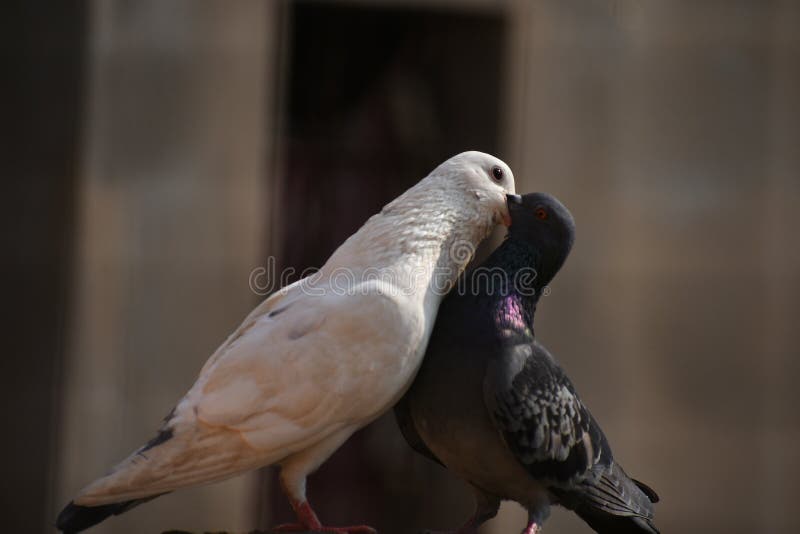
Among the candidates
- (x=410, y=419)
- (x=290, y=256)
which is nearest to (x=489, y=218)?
(x=410, y=419)

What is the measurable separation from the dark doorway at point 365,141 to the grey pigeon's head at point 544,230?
12.9 feet

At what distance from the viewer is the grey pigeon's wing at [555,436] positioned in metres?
2.55

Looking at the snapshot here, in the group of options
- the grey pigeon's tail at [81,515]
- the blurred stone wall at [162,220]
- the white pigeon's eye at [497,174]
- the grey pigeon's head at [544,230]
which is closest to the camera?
the grey pigeon's tail at [81,515]

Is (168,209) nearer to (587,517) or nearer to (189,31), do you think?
(189,31)

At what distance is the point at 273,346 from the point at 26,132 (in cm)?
431

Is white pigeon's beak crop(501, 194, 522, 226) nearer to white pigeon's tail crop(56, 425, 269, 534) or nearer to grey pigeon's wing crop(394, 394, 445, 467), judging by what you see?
grey pigeon's wing crop(394, 394, 445, 467)

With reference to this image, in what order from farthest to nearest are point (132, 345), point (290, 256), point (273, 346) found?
point (290, 256) → point (132, 345) → point (273, 346)

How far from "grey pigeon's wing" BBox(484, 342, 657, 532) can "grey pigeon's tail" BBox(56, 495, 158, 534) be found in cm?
98

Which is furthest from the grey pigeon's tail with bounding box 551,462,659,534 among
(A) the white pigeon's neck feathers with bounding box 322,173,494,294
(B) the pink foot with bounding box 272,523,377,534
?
(A) the white pigeon's neck feathers with bounding box 322,173,494,294

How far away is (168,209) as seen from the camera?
19.6ft

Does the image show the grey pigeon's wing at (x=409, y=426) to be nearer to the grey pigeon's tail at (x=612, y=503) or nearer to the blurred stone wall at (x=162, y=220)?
the grey pigeon's tail at (x=612, y=503)

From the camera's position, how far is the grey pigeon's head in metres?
2.72

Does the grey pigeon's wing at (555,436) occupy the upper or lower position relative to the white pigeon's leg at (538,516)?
upper

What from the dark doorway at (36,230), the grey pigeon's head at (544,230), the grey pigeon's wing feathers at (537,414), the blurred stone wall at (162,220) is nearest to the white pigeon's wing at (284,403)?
the grey pigeon's wing feathers at (537,414)
